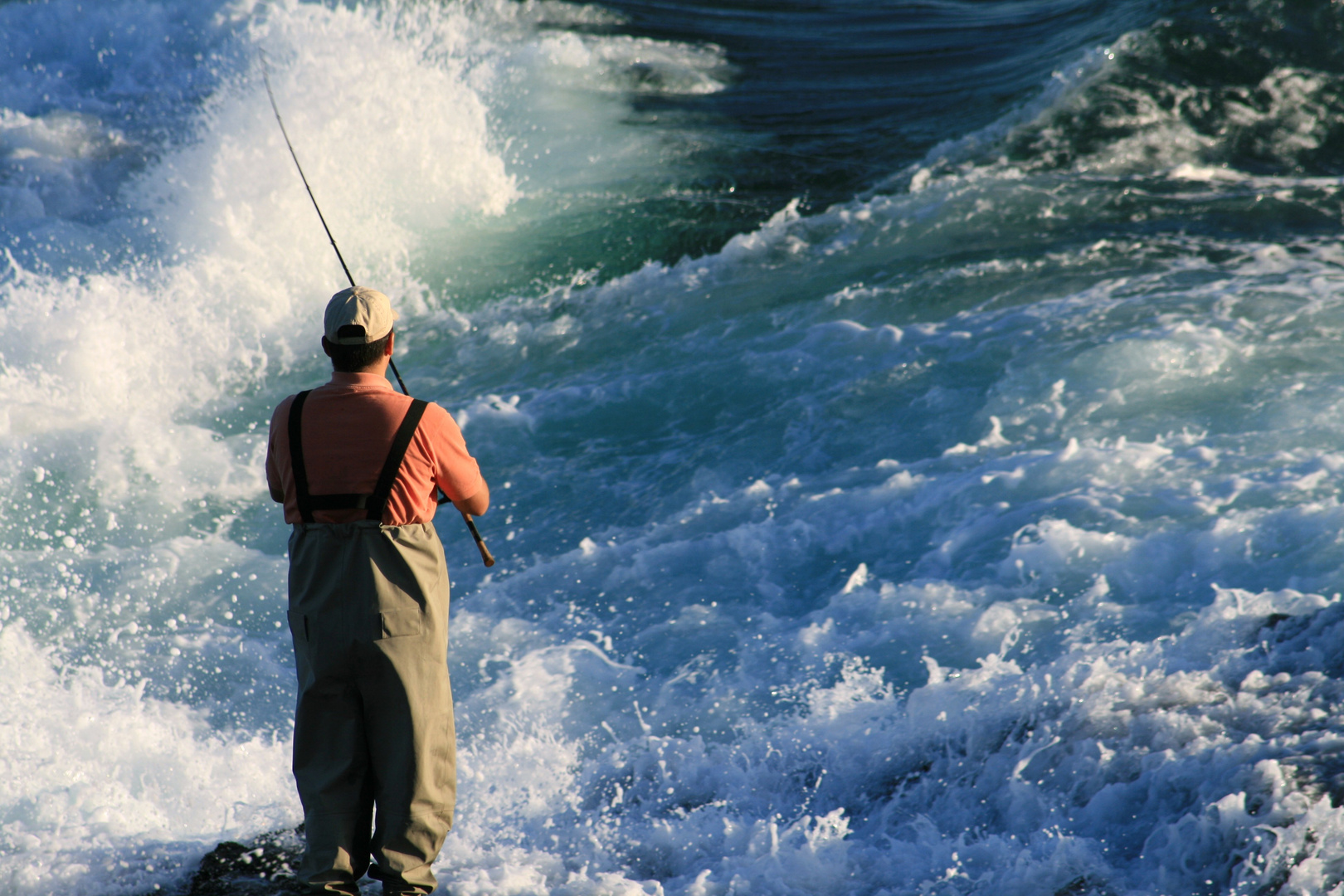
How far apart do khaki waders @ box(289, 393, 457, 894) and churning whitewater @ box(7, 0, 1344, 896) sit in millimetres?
419

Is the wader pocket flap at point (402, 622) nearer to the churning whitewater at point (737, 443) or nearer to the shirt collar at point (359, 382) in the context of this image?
the shirt collar at point (359, 382)

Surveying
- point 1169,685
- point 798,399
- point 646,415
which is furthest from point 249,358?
point 1169,685

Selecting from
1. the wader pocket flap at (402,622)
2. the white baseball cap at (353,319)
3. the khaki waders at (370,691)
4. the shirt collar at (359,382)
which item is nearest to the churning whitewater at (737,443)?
the khaki waders at (370,691)

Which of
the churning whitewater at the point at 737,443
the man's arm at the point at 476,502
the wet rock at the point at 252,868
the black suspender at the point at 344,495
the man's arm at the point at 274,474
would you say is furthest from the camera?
the churning whitewater at the point at 737,443

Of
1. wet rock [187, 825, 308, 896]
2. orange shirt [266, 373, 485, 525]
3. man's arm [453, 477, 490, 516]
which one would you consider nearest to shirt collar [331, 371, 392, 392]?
orange shirt [266, 373, 485, 525]

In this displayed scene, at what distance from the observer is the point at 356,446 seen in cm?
273

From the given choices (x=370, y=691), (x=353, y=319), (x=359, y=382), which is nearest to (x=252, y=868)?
(x=370, y=691)

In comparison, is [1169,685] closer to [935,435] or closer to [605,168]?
[935,435]

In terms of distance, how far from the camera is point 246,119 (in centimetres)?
1086

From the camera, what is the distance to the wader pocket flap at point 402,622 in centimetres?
274

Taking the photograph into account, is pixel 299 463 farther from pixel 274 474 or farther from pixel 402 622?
pixel 402 622

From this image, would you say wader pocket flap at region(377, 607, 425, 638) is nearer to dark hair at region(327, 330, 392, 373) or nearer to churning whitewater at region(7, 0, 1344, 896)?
dark hair at region(327, 330, 392, 373)

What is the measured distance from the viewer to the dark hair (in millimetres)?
2809

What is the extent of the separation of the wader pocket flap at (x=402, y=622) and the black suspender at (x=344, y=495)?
248 mm
